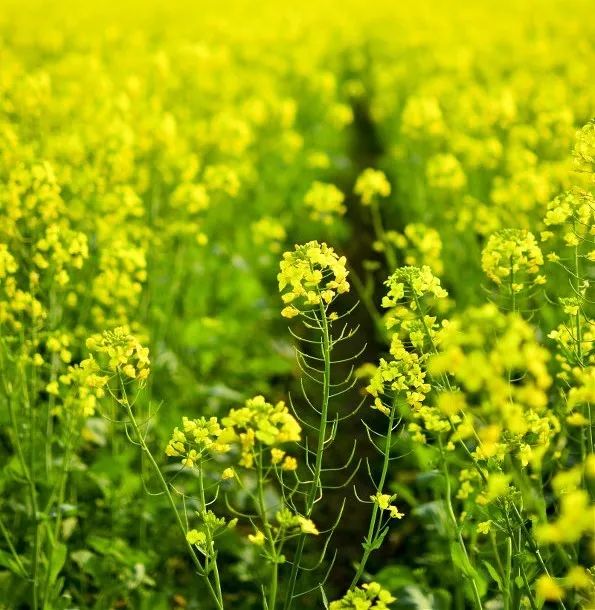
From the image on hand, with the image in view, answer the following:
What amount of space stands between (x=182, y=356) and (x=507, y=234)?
2633 mm

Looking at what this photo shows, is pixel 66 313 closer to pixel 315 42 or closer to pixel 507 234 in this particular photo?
pixel 507 234

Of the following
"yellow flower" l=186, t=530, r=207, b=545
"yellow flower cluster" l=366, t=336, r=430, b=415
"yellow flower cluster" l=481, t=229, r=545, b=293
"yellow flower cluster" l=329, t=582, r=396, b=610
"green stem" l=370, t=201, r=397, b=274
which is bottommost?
"yellow flower cluster" l=329, t=582, r=396, b=610

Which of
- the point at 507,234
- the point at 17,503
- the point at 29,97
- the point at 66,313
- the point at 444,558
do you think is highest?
the point at 29,97

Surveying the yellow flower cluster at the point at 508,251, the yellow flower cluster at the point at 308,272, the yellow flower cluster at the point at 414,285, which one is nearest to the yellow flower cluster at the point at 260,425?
the yellow flower cluster at the point at 308,272

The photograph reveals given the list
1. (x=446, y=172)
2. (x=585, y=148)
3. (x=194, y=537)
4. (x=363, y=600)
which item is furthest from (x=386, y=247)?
(x=363, y=600)

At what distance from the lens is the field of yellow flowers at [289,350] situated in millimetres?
2150

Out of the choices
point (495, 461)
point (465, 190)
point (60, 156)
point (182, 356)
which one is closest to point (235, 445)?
point (182, 356)

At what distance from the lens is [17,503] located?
313 centimetres

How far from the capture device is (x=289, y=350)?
5039mm

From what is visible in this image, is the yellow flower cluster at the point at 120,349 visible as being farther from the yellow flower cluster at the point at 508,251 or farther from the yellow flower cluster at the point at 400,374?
the yellow flower cluster at the point at 508,251

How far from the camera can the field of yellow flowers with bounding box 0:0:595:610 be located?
2150 mm

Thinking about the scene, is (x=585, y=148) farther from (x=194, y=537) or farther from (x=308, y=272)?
(x=194, y=537)

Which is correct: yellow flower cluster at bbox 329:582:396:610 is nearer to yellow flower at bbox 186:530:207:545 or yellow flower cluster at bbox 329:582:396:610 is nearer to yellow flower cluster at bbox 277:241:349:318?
yellow flower at bbox 186:530:207:545

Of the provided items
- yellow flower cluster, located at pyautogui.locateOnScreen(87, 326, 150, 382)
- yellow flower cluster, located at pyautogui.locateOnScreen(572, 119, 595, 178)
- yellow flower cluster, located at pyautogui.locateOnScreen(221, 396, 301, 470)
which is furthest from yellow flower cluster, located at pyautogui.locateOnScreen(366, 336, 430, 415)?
yellow flower cluster, located at pyautogui.locateOnScreen(572, 119, 595, 178)
